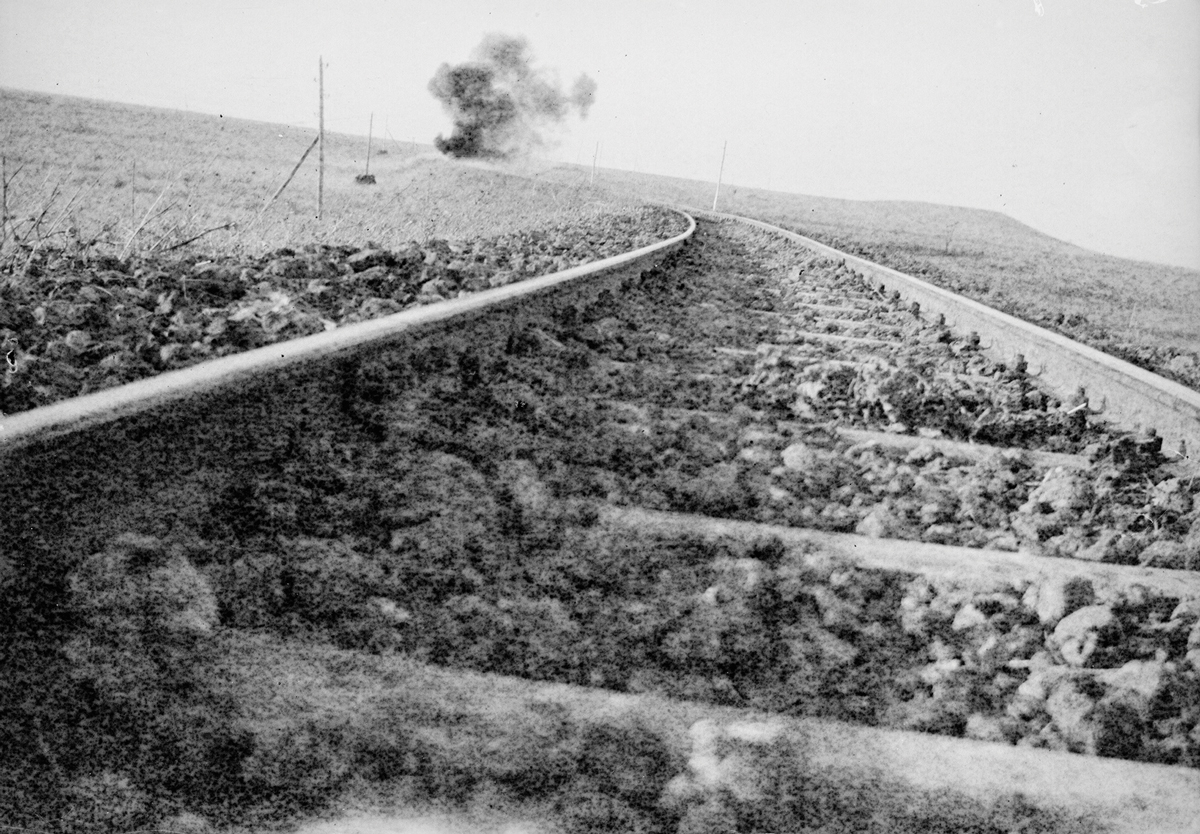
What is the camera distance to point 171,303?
3465 millimetres

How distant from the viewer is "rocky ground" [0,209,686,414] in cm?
248

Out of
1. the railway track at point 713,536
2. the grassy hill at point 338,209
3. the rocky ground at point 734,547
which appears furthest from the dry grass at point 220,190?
the rocky ground at point 734,547

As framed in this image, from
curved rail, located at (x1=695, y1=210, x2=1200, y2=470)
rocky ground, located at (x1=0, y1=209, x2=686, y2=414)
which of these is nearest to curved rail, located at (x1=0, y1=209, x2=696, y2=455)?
rocky ground, located at (x1=0, y1=209, x2=686, y2=414)

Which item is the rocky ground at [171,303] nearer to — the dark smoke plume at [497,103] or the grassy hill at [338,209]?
the grassy hill at [338,209]

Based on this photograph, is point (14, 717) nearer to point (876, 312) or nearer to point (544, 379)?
point (544, 379)

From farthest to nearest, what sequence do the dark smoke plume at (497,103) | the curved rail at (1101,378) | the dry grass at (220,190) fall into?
the dark smoke plume at (497,103), the dry grass at (220,190), the curved rail at (1101,378)

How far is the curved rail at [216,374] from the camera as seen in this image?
45.0 inches

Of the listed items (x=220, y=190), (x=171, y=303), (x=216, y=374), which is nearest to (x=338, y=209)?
(x=220, y=190)

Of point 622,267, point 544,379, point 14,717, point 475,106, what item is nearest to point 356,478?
point 14,717

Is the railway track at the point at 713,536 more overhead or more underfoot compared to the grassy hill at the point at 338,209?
more underfoot

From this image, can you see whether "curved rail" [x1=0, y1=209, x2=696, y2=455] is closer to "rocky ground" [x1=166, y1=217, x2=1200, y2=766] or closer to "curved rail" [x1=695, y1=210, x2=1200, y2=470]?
"rocky ground" [x1=166, y1=217, x2=1200, y2=766]

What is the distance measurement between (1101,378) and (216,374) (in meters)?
3.53

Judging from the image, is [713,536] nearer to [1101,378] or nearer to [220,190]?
[1101,378]

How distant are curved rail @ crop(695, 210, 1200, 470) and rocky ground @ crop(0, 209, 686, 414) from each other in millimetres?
2989
